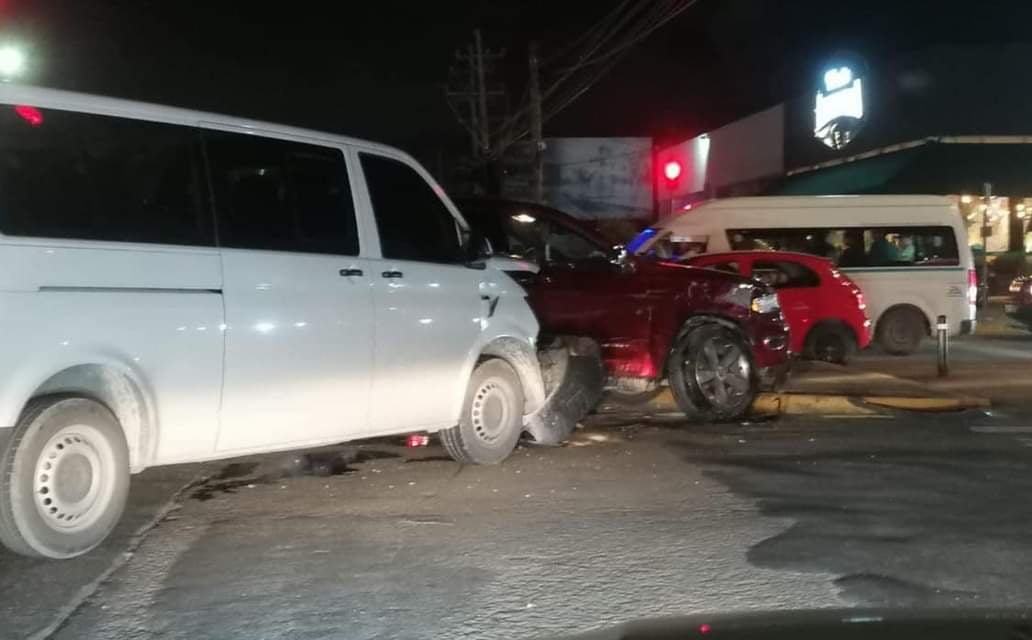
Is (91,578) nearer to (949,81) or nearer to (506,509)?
(506,509)

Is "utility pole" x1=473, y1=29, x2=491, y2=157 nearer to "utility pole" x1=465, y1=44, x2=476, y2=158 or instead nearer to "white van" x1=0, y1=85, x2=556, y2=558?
"utility pole" x1=465, y1=44, x2=476, y2=158

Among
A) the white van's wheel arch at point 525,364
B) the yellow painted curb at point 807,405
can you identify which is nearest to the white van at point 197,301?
the white van's wheel arch at point 525,364

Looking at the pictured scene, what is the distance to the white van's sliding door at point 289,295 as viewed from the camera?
615 centimetres

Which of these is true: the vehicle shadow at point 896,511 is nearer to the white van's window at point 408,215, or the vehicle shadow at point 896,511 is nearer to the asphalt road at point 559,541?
the asphalt road at point 559,541

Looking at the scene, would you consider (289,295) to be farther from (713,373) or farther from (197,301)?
(713,373)

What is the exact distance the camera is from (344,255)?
6883mm

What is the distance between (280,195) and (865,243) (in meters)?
12.5

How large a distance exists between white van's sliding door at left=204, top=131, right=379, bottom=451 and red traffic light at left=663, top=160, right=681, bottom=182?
16.2 meters

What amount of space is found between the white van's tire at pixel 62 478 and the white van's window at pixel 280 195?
1236 millimetres

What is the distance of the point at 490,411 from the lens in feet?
26.7

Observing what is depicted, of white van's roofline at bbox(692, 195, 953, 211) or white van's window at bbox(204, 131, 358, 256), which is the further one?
white van's roofline at bbox(692, 195, 953, 211)

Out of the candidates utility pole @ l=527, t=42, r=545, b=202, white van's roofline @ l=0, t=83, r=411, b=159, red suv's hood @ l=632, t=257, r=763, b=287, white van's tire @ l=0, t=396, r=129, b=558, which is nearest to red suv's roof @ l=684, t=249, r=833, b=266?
red suv's hood @ l=632, t=257, r=763, b=287

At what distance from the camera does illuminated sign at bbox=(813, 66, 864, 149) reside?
2917cm

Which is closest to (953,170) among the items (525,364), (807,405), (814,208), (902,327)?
(902,327)
